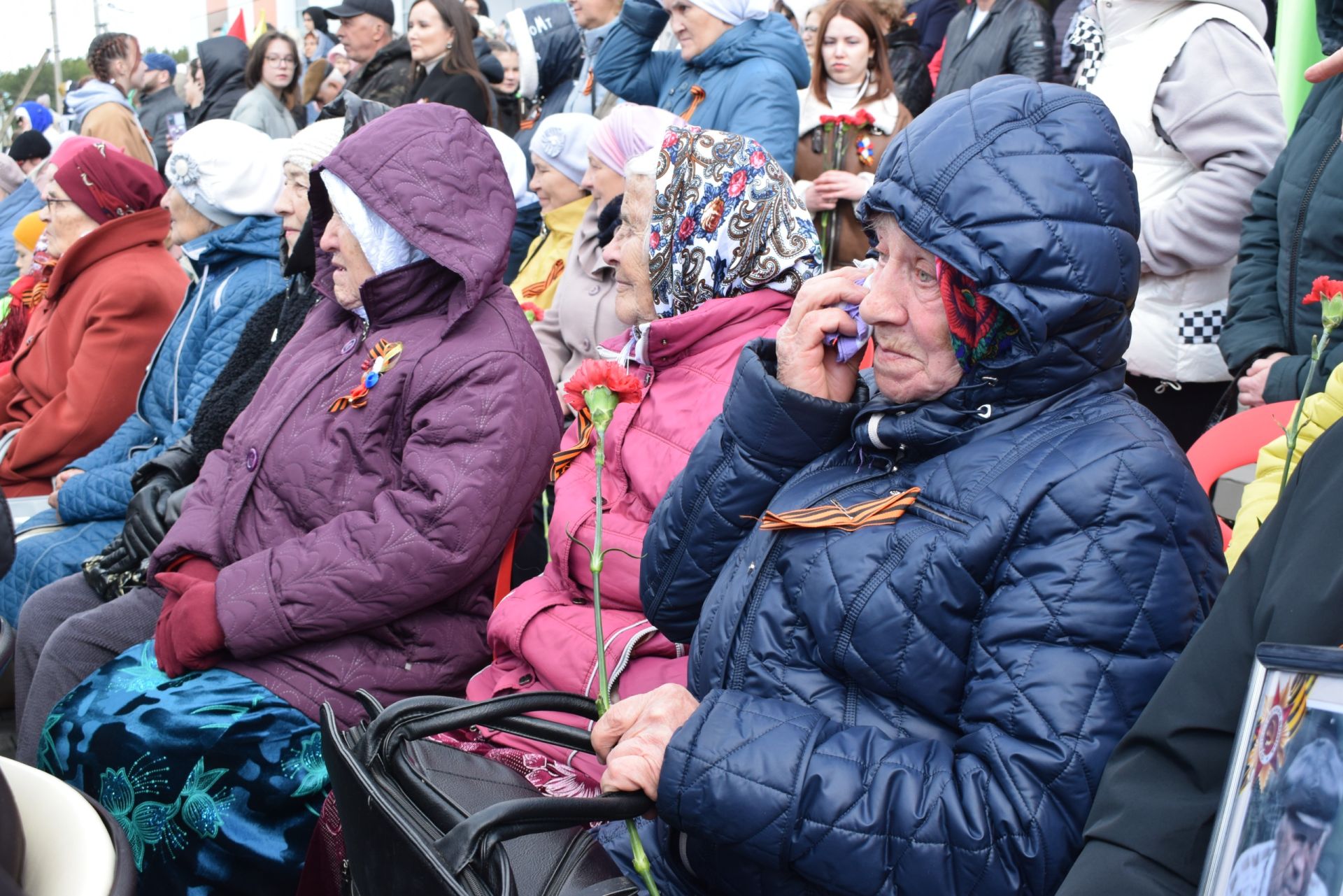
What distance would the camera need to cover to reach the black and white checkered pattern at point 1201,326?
13.0 ft

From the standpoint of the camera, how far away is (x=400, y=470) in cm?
329

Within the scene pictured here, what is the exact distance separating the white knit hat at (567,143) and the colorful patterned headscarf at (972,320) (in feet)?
11.9

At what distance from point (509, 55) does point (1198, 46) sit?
18.0 feet

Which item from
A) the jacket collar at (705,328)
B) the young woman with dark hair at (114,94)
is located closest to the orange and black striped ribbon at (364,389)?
the jacket collar at (705,328)

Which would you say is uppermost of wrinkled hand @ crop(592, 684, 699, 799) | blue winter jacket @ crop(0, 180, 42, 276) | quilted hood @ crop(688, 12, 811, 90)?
quilted hood @ crop(688, 12, 811, 90)

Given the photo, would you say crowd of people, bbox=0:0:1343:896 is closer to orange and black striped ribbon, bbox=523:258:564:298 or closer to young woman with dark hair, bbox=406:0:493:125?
orange and black striped ribbon, bbox=523:258:564:298

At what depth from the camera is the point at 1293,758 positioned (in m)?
1.00

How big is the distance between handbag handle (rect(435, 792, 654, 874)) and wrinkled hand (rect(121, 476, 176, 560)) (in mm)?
2559

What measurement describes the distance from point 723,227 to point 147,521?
202 cm

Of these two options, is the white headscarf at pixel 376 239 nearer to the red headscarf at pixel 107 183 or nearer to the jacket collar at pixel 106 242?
the jacket collar at pixel 106 242

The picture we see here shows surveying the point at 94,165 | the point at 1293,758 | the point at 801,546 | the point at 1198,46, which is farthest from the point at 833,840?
the point at 94,165

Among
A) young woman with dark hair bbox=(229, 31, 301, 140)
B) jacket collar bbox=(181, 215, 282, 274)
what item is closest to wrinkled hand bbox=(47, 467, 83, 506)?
jacket collar bbox=(181, 215, 282, 274)

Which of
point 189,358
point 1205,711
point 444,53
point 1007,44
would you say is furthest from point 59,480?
point 1205,711

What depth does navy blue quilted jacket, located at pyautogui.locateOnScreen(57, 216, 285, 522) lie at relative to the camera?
4.58m
